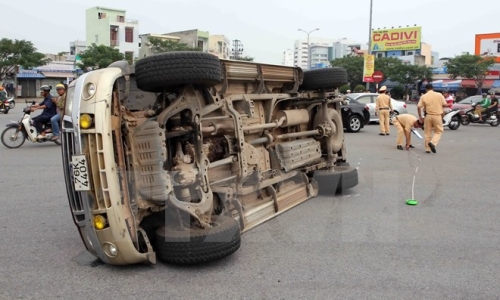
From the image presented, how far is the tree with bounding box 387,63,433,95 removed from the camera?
5847cm

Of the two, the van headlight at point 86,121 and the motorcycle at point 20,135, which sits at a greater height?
the van headlight at point 86,121

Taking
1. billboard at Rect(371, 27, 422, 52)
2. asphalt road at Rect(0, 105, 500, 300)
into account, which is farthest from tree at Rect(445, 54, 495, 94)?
asphalt road at Rect(0, 105, 500, 300)

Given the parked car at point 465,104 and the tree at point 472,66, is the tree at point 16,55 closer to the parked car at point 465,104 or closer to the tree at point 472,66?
the parked car at point 465,104

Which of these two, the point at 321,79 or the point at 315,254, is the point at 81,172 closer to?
the point at 315,254

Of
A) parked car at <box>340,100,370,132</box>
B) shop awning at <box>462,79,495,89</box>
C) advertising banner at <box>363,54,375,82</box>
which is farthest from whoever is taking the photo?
shop awning at <box>462,79,495,89</box>

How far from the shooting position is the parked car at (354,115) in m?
17.5

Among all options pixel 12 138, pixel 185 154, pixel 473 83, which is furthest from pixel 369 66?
pixel 185 154

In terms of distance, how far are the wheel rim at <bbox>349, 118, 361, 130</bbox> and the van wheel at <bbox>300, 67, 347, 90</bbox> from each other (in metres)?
11.0

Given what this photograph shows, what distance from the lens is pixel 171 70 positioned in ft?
12.8

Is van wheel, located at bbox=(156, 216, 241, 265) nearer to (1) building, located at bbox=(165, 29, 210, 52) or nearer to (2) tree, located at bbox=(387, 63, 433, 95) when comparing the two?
(2) tree, located at bbox=(387, 63, 433, 95)

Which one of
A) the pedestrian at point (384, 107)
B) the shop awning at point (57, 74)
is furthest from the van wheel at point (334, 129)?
→ the shop awning at point (57, 74)

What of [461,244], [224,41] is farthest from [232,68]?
[224,41]

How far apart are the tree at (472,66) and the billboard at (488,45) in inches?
181

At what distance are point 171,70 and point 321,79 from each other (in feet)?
10.9
